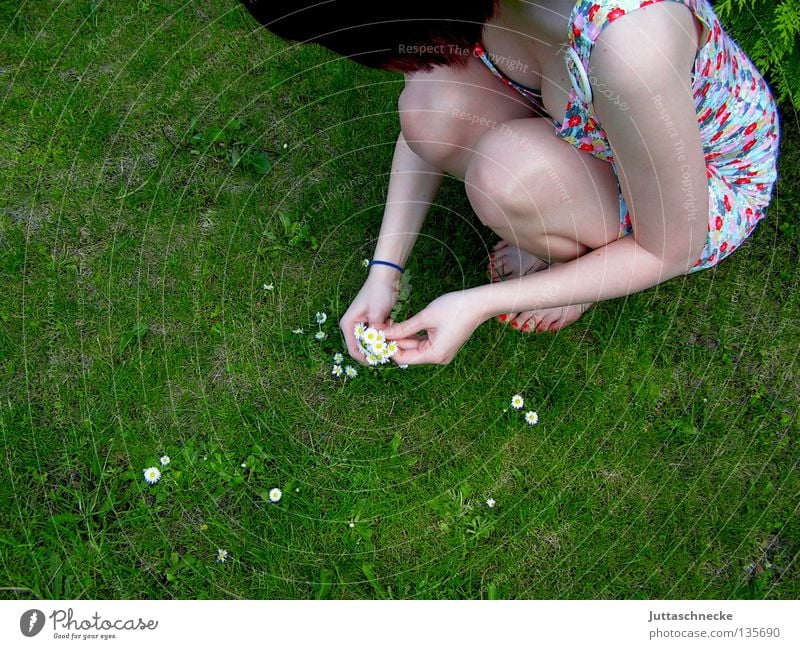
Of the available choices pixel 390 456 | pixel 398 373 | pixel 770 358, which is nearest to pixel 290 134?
pixel 398 373

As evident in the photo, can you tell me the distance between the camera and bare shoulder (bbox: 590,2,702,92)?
1.26 meters

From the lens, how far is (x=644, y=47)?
126 cm

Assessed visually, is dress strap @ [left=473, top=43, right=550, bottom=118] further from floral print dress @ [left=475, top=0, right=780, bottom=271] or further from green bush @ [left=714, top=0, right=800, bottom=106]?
green bush @ [left=714, top=0, right=800, bottom=106]

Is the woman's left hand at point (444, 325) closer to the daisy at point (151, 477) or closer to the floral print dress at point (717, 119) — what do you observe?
the floral print dress at point (717, 119)

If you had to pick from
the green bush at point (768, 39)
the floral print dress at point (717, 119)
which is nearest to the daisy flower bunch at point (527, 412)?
the floral print dress at point (717, 119)

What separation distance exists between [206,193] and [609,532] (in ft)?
5.66

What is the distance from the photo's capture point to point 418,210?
211 centimetres

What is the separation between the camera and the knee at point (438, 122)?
6.09ft

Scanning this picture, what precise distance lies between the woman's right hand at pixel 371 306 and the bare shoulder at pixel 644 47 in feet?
2.98

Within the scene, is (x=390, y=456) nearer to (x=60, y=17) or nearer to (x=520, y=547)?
(x=520, y=547)
